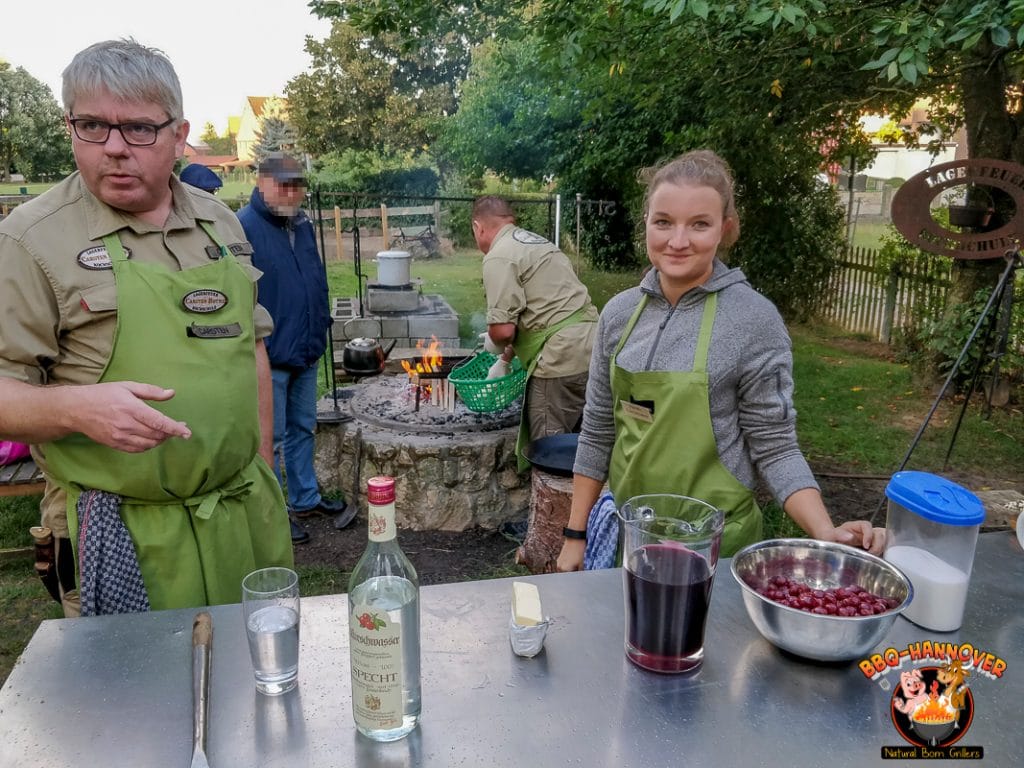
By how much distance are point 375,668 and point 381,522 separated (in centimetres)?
23

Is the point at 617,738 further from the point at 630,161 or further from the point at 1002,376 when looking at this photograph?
the point at 630,161

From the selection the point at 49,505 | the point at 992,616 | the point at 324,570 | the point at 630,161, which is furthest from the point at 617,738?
the point at 630,161

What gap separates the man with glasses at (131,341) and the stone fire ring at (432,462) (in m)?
2.82

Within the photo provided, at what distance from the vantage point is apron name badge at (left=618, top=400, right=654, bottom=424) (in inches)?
79.4

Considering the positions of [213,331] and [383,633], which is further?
[213,331]

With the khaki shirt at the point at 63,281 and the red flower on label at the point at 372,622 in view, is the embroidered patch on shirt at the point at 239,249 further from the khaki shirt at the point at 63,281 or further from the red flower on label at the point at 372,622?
the red flower on label at the point at 372,622

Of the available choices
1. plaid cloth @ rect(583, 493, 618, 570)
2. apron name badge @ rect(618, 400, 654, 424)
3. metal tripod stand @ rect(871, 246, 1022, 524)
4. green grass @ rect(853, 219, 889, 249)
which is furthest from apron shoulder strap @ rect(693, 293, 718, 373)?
green grass @ rect(853, 219, 889, 249)

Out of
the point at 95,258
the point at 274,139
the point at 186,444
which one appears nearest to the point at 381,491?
the point at 186,444

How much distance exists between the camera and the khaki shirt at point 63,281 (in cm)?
167

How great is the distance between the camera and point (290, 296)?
442cm

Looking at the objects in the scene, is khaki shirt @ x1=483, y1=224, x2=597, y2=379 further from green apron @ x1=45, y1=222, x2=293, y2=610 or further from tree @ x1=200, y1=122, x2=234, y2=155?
tree @ x1=200, y1=122, x2=234, y2=155

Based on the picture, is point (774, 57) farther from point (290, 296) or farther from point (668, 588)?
point (668, 588)

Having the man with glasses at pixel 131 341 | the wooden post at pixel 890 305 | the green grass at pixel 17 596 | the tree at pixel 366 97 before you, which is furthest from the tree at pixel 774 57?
the tree at pixel 366 97

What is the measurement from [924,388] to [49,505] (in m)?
8.11
